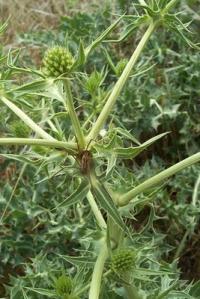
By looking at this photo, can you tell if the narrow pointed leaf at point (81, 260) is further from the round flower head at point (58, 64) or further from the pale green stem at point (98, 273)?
the round flower head at point (58, 64)

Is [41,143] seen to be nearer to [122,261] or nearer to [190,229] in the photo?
[122,261]

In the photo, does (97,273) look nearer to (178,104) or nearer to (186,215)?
(186,215)

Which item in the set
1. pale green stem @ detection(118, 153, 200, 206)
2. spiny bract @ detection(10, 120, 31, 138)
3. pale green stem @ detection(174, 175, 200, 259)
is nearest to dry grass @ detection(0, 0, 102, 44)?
pale green stem @ detection(174, 175, 200, 259)

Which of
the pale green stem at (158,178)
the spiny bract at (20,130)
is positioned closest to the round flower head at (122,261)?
the pale green stem at (158,178)

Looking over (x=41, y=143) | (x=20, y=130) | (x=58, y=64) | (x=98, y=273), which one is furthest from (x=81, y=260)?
(x=20, y=130)

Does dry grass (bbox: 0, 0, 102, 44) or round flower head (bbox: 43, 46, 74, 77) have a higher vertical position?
round flower head (bbox: 43, 46, 74, 77)

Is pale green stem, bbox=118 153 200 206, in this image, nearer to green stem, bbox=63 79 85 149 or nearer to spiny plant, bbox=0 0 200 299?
spiny plant, bbox=0 0 200 299
